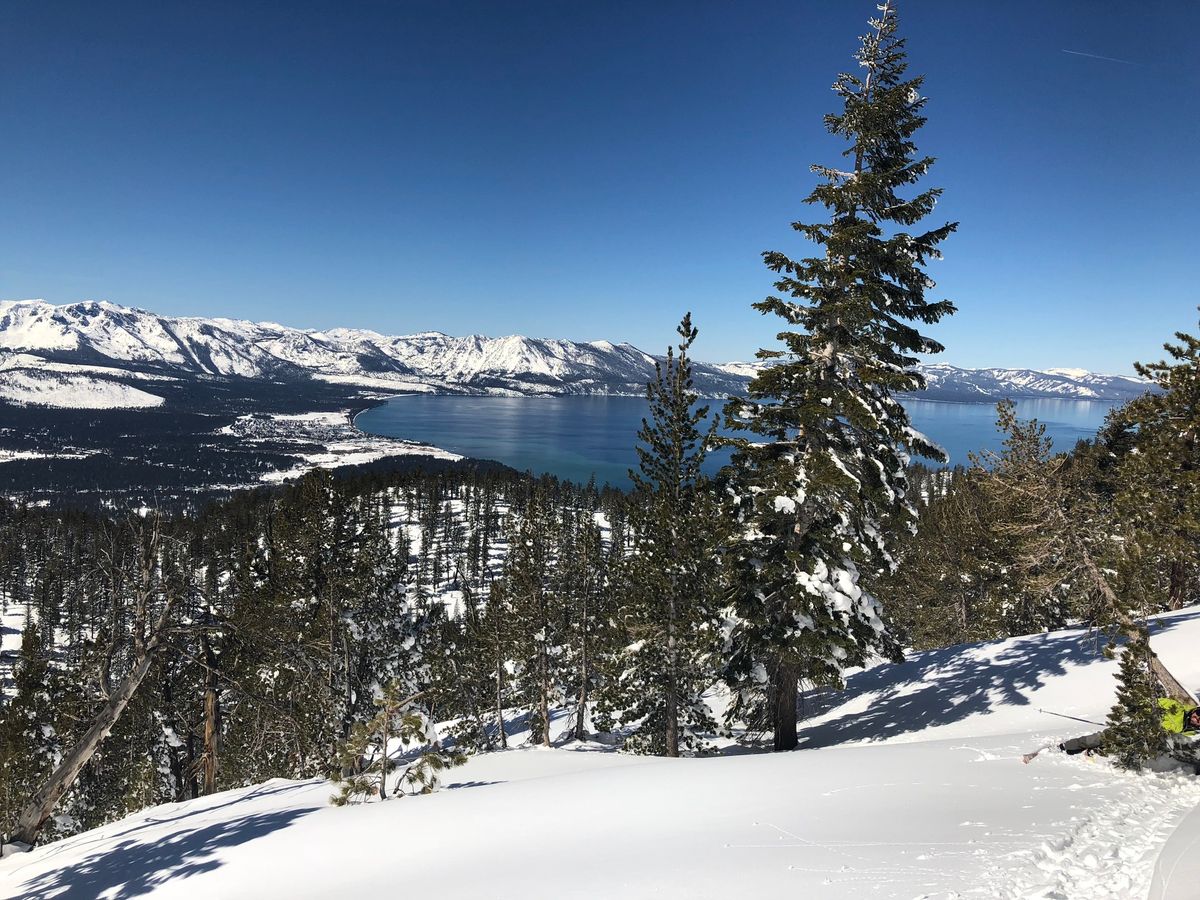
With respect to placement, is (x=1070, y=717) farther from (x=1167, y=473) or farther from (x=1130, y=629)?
(x=1167, y=473)

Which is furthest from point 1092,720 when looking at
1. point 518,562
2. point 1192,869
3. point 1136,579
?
point 518,562

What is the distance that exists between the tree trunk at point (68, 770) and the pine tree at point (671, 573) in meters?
11.8

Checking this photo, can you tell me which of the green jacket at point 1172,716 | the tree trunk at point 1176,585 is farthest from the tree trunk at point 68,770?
the tree trunk at point 1176,585

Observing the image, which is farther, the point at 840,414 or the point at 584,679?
the point at 584,679

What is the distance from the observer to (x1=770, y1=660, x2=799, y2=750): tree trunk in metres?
14.9

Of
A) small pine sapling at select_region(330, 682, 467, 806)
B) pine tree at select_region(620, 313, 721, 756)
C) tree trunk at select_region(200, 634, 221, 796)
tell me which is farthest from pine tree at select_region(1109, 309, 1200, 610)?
tree trunk at select_region(200, 634, 221, 796)

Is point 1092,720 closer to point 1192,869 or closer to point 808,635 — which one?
point 808,635

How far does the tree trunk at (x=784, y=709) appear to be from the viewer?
1491cm

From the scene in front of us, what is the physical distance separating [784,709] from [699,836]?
8894 mm

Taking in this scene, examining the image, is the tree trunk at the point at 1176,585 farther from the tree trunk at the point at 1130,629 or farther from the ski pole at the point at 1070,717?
the tree trunk at the point at 1130,629

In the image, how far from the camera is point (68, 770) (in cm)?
991

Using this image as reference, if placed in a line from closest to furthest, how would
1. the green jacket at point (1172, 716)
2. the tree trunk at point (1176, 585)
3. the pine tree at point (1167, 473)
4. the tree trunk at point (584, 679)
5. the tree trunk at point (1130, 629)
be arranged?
the green jacket at point (1172, 716), the tree trunk at point (1130, 629), the pine tree at point (1167, 473), the tree trunk at point (1176, 585), the tree trunk at point (584, 679)

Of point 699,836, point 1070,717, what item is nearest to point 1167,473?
point 1070,717

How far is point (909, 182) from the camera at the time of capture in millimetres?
13367
